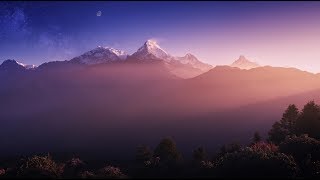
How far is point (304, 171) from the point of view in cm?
3052

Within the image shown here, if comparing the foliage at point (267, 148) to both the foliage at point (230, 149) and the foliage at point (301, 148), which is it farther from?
the foliage at point (230, 149)

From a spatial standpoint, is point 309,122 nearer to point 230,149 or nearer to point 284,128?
point 284,128

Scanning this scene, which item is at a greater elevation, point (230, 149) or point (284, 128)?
point (284, 128)

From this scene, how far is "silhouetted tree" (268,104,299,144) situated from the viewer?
212 ft

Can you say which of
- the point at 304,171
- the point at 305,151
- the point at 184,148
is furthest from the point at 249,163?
the point at 184,148

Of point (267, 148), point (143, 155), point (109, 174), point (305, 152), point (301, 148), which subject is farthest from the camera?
point (143, 155)

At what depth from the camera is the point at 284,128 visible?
235 ft

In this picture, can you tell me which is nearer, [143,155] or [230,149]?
[230,149]

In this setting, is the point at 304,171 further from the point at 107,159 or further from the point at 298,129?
the point at 107,159

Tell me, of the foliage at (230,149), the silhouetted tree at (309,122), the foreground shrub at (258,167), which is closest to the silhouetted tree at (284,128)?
the silhouetted tree at (309,122)

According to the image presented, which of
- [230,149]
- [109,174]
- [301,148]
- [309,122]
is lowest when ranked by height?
[230,149]

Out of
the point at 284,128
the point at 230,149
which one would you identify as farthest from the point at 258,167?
the point at 230,149

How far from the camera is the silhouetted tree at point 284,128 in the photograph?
6460 cm

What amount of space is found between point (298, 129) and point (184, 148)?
375ft
